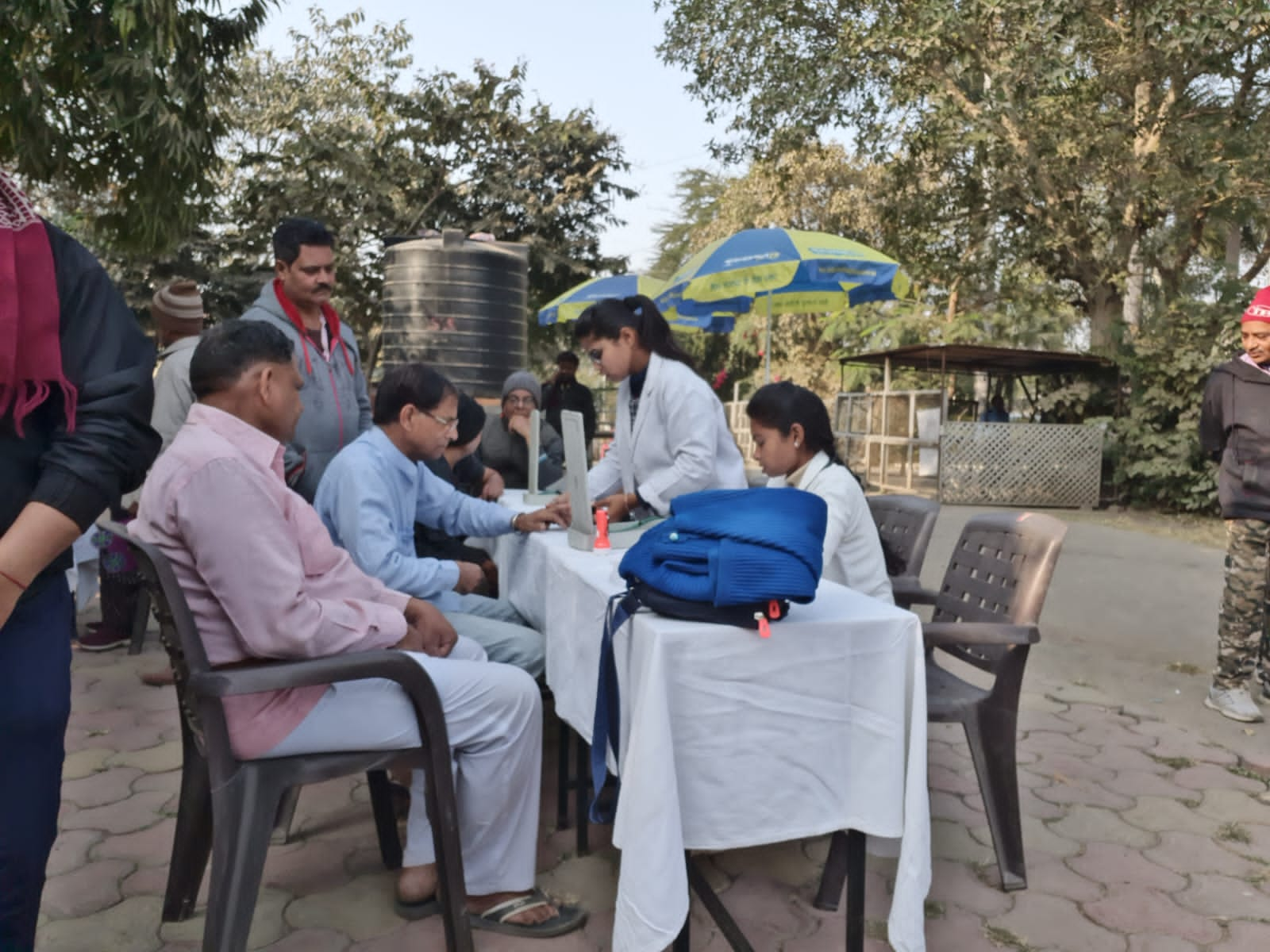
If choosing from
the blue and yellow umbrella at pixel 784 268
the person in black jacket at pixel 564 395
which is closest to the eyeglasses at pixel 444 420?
the blue and yellow umbrella at pixel 784 268

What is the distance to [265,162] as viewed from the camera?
1995 cm

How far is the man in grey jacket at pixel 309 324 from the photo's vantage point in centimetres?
363

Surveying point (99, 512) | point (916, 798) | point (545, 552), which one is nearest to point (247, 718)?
point (99, 512)

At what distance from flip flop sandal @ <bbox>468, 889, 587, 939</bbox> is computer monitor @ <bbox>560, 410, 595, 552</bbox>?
0.95 metres

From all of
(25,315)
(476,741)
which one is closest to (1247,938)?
(476,741)

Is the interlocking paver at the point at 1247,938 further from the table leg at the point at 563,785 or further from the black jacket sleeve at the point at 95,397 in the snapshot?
the black jacket sleeve at the point at 95,397

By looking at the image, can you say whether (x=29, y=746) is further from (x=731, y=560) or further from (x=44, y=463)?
(x=731, y=560)

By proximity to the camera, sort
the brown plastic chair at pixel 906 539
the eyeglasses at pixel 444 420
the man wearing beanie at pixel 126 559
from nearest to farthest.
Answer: the eyeglasses at pixel 444 420, the brown plastic chair at pixel 906 539, the man wearing beanie at pixel 126 559

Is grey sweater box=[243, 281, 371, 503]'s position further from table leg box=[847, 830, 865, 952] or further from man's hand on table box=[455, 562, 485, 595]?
table leg box=[847, 830, 865, 952]

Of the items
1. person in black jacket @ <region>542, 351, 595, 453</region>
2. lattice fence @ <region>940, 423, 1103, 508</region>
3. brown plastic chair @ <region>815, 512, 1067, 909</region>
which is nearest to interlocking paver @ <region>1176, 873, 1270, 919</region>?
brown plastic chair @ <region>815, 512, 1067, 909</region>

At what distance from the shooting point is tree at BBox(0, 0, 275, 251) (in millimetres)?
7551

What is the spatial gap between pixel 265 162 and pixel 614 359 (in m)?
19.1

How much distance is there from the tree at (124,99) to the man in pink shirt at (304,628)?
6598mm

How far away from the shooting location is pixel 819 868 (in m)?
2.81
